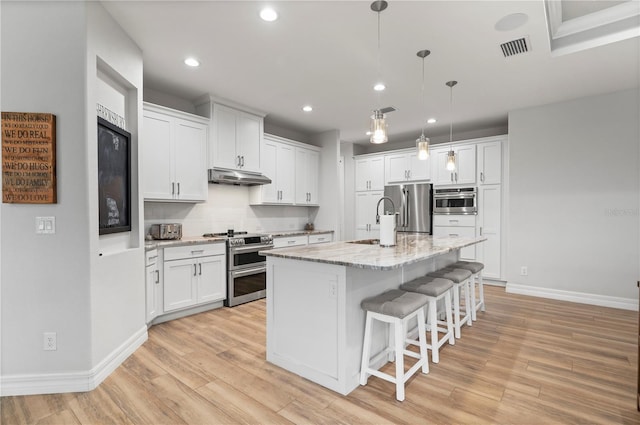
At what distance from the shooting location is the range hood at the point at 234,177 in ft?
13.5

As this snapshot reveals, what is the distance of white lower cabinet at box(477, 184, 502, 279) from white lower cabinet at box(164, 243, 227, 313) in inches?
160

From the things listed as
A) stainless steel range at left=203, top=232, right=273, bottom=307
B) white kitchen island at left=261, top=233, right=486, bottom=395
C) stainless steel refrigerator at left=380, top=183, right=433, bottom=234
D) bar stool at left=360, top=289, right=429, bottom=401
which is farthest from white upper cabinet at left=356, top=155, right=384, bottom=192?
bar stool at left=360, top=289, right=429, bottom=401

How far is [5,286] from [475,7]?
382cm

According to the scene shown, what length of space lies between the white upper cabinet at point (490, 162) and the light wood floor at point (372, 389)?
2.55m

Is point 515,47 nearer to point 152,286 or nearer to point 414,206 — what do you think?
point 414,206

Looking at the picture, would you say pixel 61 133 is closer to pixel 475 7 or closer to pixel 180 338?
pixel 180 338

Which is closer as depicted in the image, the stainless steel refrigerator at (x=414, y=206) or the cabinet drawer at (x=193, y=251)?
the cabinet drawer at (x=193, y=251)

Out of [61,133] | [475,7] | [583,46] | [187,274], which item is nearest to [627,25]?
[583,46]

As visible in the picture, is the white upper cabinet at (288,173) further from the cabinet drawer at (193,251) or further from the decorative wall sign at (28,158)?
the decorative wall sign at (28,158)

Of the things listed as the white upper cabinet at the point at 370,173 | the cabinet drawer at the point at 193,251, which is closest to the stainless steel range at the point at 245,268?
the cabinet drawer at the point at 193,251

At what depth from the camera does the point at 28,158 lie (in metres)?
2.09

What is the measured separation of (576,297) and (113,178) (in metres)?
5.62

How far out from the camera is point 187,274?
3.64m

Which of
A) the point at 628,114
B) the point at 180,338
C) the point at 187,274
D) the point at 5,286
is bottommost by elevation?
the point at 180,338
